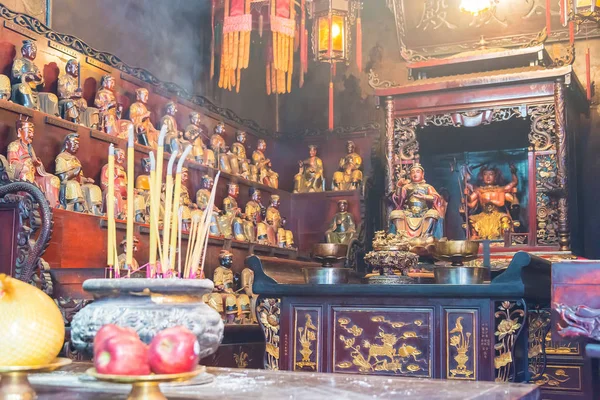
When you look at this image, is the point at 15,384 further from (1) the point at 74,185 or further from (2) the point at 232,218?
(2) the point at 232,218

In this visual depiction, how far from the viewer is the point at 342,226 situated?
7.18m

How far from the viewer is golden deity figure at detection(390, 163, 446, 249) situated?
19.9ft

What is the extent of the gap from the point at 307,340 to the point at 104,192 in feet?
8.02

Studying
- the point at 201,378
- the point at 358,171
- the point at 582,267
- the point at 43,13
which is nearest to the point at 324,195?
the point at 358,171

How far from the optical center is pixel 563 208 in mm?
5793

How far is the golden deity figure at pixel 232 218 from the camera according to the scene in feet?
20.6

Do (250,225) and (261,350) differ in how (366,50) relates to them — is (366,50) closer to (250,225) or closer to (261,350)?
(250,225)

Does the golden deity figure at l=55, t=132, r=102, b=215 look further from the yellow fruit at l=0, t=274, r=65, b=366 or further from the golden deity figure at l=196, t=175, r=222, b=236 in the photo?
the yellow fruit at l=0, t=274, r=65, b=366

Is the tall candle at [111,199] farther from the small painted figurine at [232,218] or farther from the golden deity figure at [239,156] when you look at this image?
the golden deity figure at [239,156]

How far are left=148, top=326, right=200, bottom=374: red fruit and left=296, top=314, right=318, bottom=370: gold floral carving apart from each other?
2.21m

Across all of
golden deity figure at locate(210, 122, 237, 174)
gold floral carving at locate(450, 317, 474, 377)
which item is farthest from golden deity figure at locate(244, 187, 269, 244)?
gold floral carving at locate(450, 317, 474, 377)

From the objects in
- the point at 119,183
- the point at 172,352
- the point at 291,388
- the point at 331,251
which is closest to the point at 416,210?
the point at 119,183

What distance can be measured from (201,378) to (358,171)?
6.16 m

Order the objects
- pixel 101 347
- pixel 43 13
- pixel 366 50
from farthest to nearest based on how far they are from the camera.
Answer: pixel 366 50, pixel 43 13, pixel 101 347
